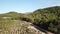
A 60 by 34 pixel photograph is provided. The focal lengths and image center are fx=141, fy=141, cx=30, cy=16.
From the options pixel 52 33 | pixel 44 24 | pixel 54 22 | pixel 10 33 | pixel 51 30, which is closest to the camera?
pixel 10 33

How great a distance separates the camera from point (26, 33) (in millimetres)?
15156

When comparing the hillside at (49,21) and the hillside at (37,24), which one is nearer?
the hillside at (37,24)

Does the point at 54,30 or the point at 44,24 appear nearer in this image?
the point at 54,30

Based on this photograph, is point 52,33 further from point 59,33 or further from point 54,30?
point 59,33

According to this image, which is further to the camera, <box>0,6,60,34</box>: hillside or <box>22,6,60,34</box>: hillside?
<box>22,6,60,34</box>: hillside

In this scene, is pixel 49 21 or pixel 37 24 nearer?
pixel 49 21

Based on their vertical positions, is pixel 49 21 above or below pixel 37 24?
above

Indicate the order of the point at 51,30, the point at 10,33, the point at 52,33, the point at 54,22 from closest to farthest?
1. the point at 10,33
2. the point at 52,33
3. the point at 51,30
4. the point at 54,22

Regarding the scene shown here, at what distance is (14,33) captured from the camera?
15.2 metres

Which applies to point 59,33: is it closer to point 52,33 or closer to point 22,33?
point 52,33

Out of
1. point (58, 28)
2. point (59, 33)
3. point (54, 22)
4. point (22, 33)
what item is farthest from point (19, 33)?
point (54, 22)

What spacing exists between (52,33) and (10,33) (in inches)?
220

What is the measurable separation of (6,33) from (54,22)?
8.65m

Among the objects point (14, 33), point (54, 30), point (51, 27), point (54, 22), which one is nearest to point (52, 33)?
point (54, 30)
